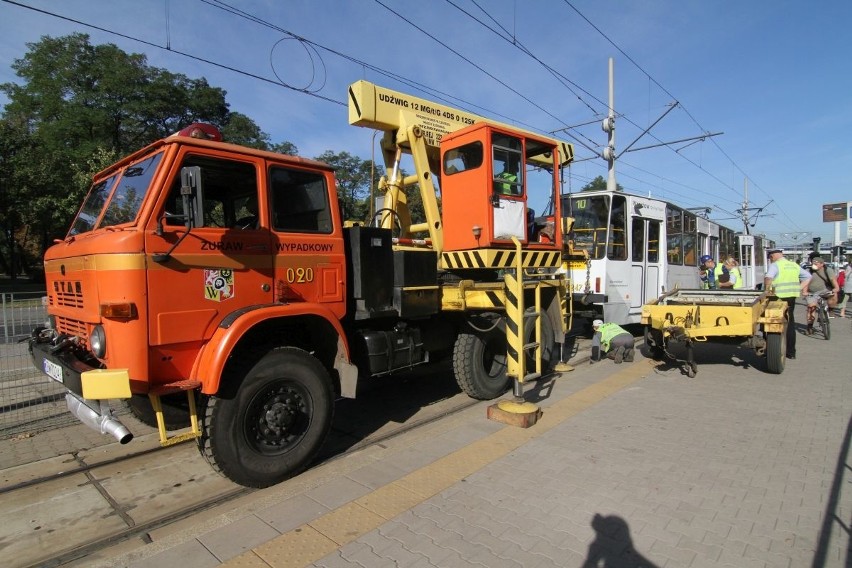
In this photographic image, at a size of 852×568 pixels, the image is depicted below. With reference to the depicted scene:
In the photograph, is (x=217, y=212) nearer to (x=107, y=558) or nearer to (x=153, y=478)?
(x=153, y=478)

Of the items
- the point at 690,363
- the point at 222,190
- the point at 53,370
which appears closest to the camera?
the point at 53,370

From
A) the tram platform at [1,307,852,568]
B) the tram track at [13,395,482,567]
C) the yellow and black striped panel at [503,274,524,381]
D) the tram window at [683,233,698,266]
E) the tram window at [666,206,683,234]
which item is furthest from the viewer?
the tram window at [683,233,698,266]

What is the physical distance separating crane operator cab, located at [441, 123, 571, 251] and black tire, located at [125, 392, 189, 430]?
343cm

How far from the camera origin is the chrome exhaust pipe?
3.23m

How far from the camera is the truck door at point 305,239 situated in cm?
412

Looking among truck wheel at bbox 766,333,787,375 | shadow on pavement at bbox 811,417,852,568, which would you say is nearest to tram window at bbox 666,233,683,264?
truck wheel at bbox 766,333,787,375

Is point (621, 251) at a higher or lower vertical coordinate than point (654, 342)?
higher

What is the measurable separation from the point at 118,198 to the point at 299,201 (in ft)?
4.73

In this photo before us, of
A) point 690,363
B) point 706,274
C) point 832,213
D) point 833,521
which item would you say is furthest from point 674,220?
point 832,213

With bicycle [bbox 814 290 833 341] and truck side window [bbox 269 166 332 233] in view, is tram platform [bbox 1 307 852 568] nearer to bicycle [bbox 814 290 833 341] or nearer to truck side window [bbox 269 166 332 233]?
truck side window [bbox 269 166 332 233]

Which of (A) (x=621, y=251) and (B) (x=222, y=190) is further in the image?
(A) (x=621, y=251)

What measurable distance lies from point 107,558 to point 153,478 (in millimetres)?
1168

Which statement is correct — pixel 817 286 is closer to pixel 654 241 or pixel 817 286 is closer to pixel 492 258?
pixel 654 241

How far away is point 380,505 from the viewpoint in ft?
11.2
